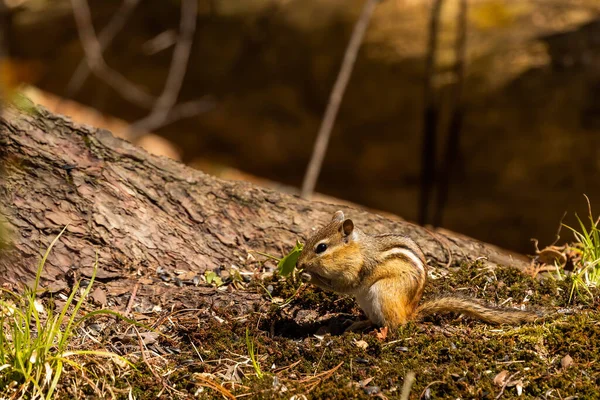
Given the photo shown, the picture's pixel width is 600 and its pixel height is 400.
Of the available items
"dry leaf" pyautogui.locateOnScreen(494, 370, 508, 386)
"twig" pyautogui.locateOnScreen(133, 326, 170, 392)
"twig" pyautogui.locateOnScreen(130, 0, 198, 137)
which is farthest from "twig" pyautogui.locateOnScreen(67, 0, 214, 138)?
"dry leaf" pyautogui.locateOnScreen(494, 370, 508, 386)

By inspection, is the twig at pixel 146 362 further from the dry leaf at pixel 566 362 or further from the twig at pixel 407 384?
the dry leaf at pixel 566 362

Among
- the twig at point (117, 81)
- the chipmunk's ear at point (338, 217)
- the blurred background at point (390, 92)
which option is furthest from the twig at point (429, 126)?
the chipmunk's ear at point (338, 217)

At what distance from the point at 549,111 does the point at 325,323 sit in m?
4.20

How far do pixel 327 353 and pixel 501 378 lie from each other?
751 millimetres

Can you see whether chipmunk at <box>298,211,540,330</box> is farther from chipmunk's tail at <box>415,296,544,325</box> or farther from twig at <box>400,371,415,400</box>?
twig at <box>400,371,415,400</box>

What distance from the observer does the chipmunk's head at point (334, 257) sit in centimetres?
370

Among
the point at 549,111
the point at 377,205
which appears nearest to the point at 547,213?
the point at 549,111

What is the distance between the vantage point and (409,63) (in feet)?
24.2

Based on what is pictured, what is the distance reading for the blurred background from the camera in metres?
7.03

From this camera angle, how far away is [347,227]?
12.3ft

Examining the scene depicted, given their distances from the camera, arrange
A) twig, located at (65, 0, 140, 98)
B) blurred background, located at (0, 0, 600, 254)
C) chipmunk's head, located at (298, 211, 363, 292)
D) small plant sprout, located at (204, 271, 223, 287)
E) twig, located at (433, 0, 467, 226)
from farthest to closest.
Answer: twig, located at (65, 0, 140, 98)
twig, located at (433, 0, 467, 226)
blurred background, located at (0, 0, 600, 254)
small plant sprout, located at (204, 271, 223, 287)
chipmunk's head, located at (298, 211, 363, 292)

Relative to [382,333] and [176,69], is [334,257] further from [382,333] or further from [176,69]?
[176,69]

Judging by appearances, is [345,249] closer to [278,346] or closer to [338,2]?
[278,346]

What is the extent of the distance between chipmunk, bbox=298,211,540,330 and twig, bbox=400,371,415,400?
0.40m
